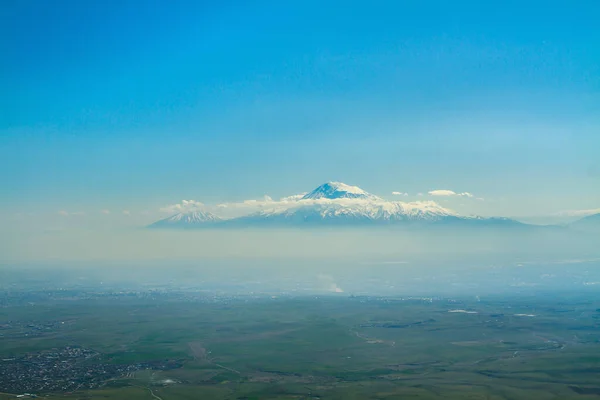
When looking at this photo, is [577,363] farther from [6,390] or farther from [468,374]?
[6,390]

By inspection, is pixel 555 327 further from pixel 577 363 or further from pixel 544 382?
pixel 544 382

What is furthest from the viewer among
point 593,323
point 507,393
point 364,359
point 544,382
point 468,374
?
point 593,323

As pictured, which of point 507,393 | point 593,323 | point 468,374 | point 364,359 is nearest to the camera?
point 507,393

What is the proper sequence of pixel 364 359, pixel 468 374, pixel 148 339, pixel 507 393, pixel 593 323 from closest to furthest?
1. pixel 507 393
2. pixel 468 374
3. pixel 364 359
4. pixel 148 339
5. pixel 593 323

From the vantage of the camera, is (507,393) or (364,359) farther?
(364,359)

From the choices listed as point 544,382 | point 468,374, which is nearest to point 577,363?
point 544,382

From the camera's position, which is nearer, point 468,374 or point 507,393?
point 507,393

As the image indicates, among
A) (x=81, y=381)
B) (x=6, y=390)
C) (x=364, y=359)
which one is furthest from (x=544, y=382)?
→ (x=6, y=390)
